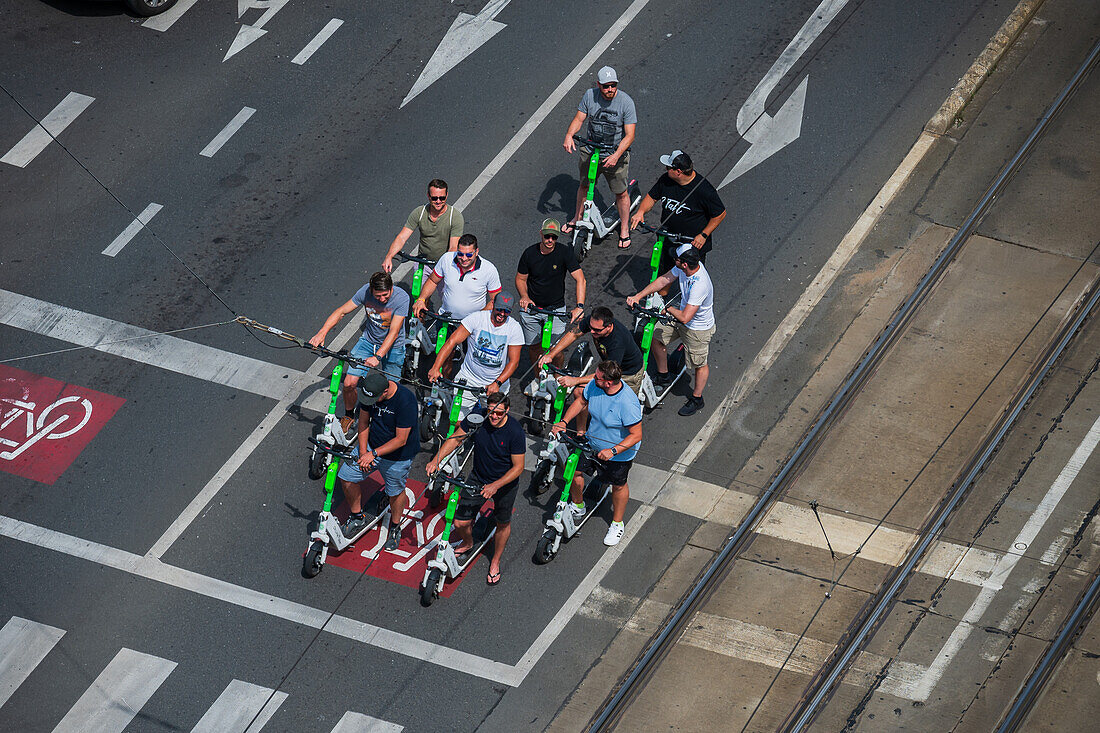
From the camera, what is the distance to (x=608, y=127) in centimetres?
1430

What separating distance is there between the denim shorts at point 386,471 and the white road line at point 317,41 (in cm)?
712

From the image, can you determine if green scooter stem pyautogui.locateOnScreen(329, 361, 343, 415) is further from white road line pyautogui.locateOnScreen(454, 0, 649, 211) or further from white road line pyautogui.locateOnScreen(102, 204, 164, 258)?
white road line pyautogui.locateOnScreen(102, 204, 164, 258)

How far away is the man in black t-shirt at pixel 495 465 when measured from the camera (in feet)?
36.2

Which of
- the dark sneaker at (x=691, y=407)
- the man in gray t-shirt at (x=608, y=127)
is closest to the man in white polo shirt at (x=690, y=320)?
the dark sneaker at (x=691, y=407)

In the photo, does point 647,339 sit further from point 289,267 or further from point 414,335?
point 289,267

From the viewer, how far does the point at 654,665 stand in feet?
36.8

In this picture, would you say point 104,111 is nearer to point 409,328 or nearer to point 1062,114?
point 409,328

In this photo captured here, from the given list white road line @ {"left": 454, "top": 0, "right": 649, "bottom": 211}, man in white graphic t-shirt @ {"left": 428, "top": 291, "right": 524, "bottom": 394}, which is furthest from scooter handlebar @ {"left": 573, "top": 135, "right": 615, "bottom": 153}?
man in white graphic t-shirt @ {"left": 428, "top": 291, "right": 524, "bottom": 394}

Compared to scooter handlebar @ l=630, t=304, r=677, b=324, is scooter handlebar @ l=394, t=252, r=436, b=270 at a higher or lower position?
higher

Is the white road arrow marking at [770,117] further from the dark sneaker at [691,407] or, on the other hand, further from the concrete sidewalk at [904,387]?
the dark sneaker at [691,407]

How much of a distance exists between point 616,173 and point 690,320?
8.09 ft

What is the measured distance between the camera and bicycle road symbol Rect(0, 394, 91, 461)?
42.3 ft

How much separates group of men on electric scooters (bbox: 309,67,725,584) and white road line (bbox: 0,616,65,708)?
8.69 ft

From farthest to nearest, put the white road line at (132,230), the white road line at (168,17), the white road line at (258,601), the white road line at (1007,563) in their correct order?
1. the white road line at (168,17)
2. the white road line at (132,230)
3. the white road line at (258,601)
4. the white road line at (1007,563)
